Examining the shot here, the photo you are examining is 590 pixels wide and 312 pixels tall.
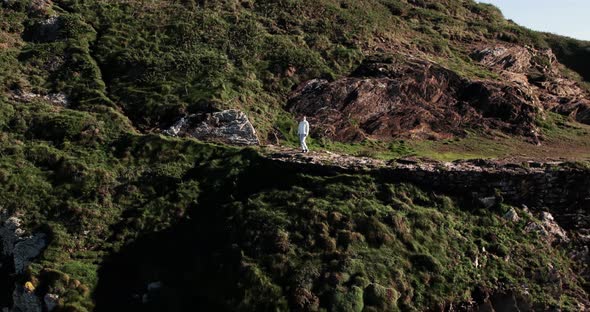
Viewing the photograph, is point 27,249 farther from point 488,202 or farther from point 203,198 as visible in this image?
point 488,202

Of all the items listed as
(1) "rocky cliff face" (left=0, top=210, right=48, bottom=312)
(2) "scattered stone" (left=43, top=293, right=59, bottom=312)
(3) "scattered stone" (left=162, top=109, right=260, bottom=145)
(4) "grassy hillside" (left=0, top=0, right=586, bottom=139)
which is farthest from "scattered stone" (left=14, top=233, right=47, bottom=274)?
(4) "grassy hillside" (left=0, top=0, right=586, bottom=139)

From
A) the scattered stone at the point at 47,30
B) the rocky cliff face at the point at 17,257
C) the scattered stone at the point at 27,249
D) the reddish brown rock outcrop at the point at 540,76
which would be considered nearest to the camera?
the rocky cliff face at the point at 17,257

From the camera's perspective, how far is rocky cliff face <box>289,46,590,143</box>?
34531mm

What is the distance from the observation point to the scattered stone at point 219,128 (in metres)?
30.2

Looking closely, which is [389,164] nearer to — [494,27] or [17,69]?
[17,69]

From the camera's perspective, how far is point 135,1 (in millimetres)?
41562

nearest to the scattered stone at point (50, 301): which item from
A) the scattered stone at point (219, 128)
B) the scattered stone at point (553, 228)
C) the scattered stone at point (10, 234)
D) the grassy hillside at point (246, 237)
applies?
the grassy hillside at point (246, 237)

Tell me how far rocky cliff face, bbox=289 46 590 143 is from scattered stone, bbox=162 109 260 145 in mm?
4931

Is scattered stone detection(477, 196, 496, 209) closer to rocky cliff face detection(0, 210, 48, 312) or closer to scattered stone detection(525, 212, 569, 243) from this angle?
scattered stone detection(525, 212, 569, 243)

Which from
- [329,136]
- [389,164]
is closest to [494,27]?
[329,136]

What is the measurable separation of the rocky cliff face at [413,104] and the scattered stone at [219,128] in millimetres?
4931

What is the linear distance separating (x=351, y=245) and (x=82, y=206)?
12.1 m

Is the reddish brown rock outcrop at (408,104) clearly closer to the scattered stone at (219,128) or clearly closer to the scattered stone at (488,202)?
the scattered stone at (219,128)

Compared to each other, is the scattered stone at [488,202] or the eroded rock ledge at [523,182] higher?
the eroded rock ledge at [523,182]
